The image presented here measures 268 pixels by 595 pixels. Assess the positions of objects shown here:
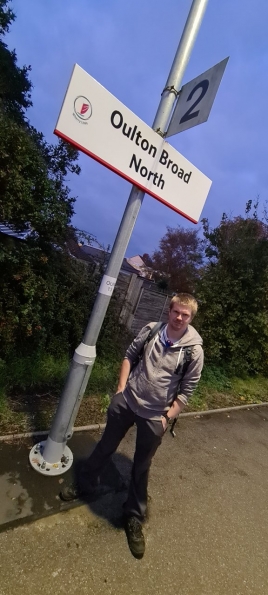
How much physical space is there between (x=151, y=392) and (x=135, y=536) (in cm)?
110

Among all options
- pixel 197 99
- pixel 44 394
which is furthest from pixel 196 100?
pixel 44 394

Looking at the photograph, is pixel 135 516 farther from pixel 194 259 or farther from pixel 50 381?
pixel 194 259

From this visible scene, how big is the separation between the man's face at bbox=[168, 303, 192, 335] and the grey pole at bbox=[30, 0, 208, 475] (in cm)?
52

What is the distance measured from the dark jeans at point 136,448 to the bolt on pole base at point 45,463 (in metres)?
0.39

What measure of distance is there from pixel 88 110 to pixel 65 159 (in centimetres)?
290

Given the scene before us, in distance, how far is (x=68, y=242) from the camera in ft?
13.8

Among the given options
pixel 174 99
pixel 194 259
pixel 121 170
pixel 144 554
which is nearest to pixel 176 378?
pixel 144 554

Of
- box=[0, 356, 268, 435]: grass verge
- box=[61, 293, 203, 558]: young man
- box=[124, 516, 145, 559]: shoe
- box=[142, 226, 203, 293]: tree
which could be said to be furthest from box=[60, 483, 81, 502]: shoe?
box=[142, 226, 203, 293]: tree

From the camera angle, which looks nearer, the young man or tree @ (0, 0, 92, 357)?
the young man

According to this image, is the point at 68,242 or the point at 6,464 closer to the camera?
the point at 6,464

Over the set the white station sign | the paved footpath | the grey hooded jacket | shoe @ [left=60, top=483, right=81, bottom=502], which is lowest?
the paved footpath

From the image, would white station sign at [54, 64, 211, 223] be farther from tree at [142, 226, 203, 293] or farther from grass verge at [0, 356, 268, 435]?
tree at [142, 226, 203, 293]

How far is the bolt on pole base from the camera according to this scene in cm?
244

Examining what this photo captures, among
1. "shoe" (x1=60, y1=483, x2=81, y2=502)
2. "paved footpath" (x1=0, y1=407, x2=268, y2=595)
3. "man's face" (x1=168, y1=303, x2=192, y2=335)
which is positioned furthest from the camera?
"shoe" (x1=60, y1=483, x2=81, y2=502)
